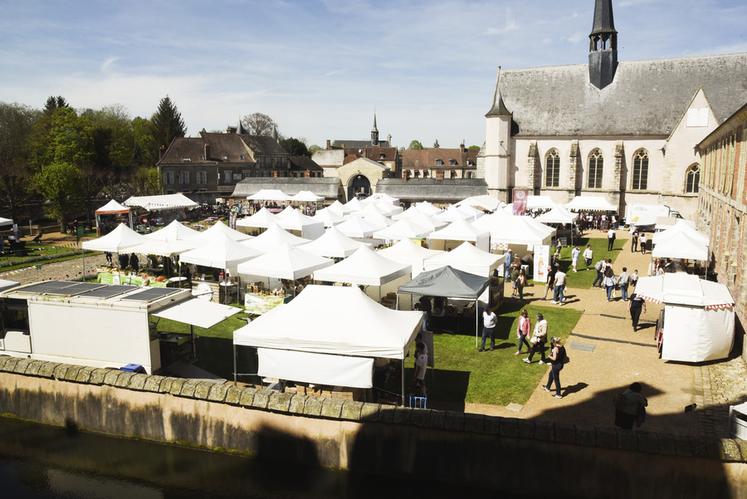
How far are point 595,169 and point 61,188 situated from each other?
1456 inches

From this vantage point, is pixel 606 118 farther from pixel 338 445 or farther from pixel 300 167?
pixel 300 167

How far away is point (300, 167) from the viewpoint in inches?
3150

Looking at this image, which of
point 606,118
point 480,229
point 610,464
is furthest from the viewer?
point 606,118

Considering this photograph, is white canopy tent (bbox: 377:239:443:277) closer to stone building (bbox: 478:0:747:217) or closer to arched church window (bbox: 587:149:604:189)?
stone building (bbox: 478:0:747:217)

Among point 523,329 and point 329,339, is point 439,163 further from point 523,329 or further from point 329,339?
point 329,339

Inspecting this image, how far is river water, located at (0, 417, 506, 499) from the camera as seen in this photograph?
7.61 meters

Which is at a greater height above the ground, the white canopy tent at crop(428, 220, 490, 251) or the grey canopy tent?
the white canopy tent at crop(428, 220, 490, 251)

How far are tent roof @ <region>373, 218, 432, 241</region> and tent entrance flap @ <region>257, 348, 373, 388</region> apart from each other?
13.2 metres

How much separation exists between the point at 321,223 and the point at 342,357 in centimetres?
1753

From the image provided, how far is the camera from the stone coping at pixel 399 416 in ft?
22.3

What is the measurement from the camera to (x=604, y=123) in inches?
1672

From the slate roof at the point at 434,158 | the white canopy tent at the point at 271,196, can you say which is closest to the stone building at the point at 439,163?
the slate roof at the point at 434,158

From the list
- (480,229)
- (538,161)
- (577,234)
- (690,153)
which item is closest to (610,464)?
(480,229)

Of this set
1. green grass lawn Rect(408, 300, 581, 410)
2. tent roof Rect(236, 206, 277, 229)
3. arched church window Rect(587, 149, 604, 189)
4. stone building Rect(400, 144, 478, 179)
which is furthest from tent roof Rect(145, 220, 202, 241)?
stone building Rect(400, 144, 478, 179)
